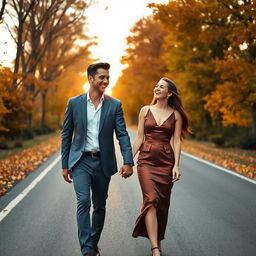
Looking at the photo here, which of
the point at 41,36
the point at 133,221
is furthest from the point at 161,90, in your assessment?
the point at 41,36

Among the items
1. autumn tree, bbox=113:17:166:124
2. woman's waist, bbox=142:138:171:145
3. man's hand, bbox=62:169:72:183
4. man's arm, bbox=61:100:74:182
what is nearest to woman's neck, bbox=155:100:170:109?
woman's waist, bbox=142:138:171:145

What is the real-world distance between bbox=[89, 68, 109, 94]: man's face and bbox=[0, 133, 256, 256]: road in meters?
1.85

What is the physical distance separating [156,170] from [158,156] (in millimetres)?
165

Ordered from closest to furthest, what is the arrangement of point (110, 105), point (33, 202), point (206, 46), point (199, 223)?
Result: point (110, 105)
point (199, 223)
point (33, 202)
point (206, 46)

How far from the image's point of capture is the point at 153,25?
3466 centimetres

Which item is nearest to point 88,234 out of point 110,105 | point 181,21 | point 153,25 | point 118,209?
point 110,105

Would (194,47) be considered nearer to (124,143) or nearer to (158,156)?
(158,156)

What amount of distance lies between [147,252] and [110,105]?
5.60 ft

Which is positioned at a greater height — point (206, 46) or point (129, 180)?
point (206, 46)

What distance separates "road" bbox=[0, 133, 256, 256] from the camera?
4898 mm

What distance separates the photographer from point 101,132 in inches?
177

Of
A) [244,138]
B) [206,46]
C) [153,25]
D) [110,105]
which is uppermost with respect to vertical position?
[153,25]

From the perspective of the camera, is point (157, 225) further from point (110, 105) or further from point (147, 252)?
point (110, 105)

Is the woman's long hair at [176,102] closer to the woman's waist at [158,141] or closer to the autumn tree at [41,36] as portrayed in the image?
the woman's waist at [158,141]
